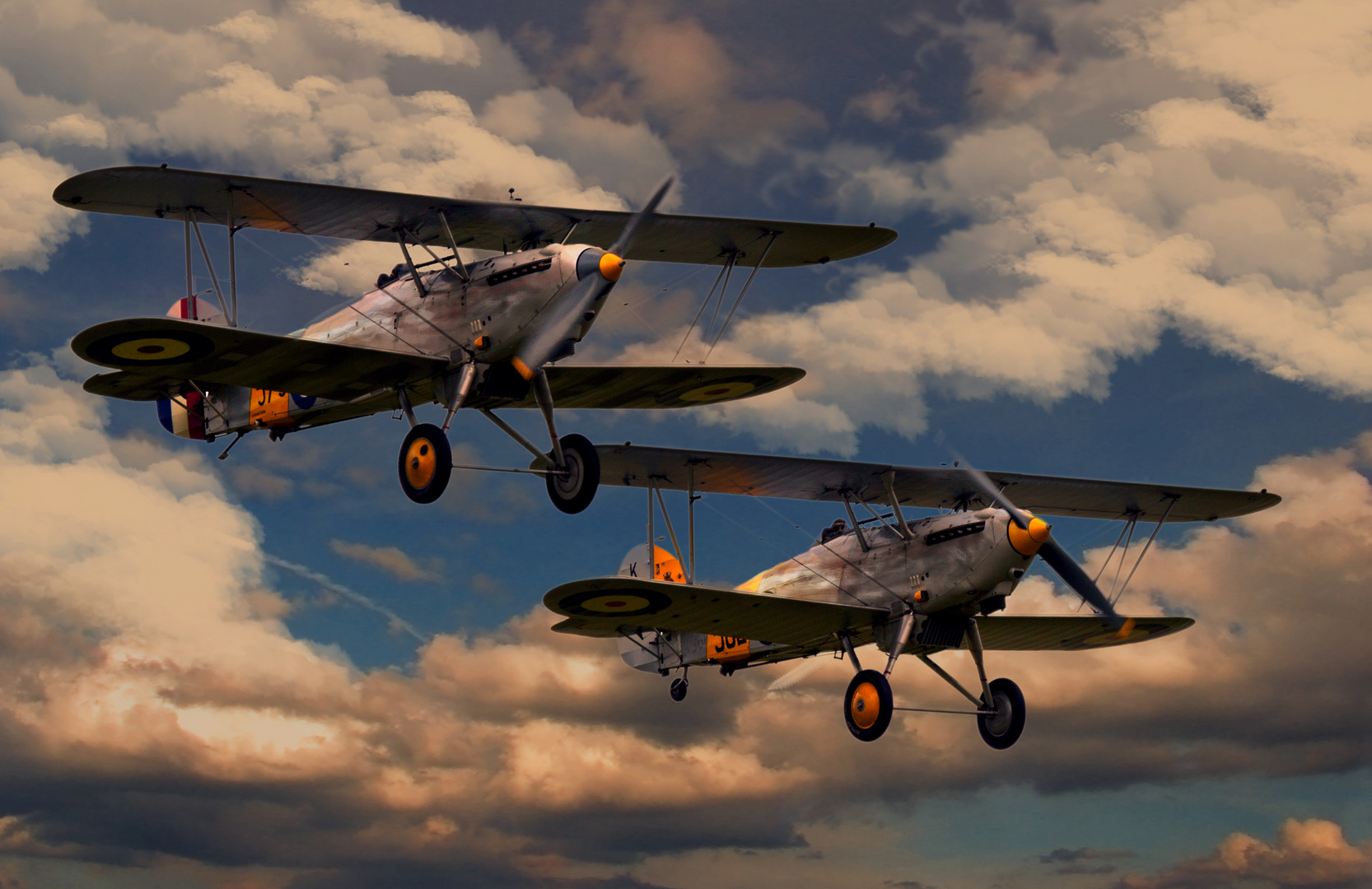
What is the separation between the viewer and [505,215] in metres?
23.4

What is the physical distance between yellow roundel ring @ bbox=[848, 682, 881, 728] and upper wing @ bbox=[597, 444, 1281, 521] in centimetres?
473

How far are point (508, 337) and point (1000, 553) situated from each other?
1027 centimetres

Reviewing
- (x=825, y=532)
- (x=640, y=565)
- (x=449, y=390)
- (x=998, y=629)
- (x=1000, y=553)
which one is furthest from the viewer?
(x=640, y=565)

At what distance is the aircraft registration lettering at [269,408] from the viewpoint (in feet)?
84.8

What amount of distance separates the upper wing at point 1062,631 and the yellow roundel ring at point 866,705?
5219 mm

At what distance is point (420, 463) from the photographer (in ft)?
73.8

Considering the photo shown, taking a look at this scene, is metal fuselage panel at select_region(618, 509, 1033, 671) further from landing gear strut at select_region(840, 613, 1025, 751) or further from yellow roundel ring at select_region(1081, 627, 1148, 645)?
yellow roundel ring at select_region(1081, 627, 1148, 645)

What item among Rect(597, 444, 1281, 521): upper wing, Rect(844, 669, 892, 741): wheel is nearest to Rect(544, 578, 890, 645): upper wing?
Rect(844, 669, 892, 741): wheel

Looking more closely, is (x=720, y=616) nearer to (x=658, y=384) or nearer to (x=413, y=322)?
(x=658, y=384)

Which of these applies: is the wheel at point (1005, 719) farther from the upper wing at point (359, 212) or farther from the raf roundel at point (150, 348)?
the raf roundel at point (150, 348)

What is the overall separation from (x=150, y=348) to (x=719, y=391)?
31.7 ft

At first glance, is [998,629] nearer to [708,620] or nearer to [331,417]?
[708,620]

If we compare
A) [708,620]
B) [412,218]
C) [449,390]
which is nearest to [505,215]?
[412,218]

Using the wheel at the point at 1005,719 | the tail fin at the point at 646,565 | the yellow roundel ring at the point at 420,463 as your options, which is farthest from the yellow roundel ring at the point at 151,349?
the wheel at the point at 1005,719
